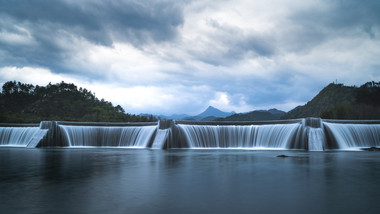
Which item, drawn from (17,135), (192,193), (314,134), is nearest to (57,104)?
(17,135)

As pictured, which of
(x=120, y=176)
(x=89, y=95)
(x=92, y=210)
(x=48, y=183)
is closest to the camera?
(x=92, y=210)

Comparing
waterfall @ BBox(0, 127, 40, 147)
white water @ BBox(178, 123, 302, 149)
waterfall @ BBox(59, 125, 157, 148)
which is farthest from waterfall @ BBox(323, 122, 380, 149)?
waterfall @ BBox(0, 127, 40, 147)

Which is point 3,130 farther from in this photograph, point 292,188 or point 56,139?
point 292,188

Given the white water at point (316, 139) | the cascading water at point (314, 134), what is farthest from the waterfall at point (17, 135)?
the white water at point (316, 139)

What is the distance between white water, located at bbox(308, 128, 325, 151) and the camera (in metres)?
26.5

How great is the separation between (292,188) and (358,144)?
2439 cm

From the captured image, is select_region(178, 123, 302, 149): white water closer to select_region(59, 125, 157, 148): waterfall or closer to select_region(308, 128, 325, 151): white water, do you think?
select_region(308, 128, 325, 151): white water

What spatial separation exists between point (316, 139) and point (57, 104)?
80.0 meters

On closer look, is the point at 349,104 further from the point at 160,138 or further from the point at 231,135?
the point at 160,138

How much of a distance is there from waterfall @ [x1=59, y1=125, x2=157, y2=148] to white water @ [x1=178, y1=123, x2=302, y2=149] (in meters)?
5.40

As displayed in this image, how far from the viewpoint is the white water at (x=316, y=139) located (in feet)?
86.9

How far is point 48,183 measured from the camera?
30.5ft

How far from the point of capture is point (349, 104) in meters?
87.1

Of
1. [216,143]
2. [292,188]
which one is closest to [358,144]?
[216,143]
